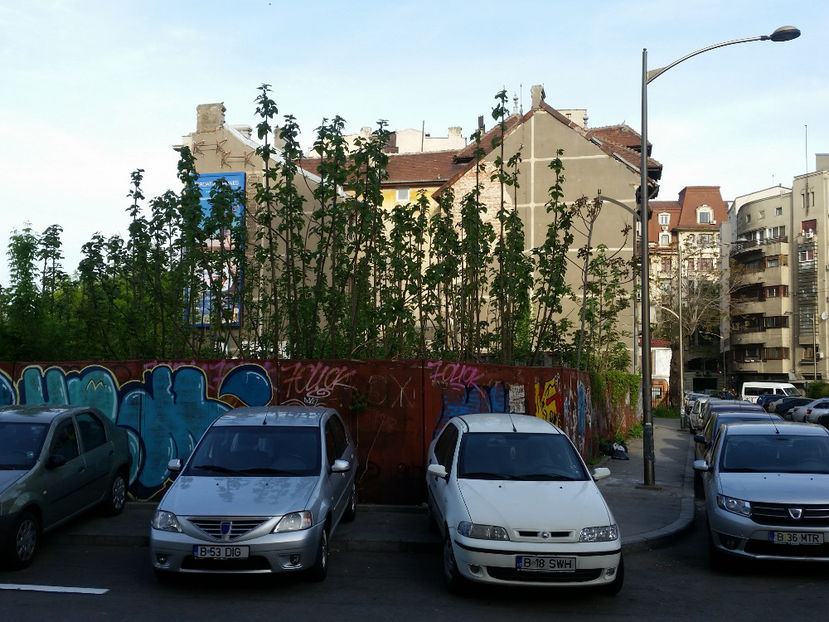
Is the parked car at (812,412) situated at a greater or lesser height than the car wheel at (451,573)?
lesser

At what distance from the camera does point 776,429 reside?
33.7ft

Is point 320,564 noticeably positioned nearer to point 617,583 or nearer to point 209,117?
point 617,583

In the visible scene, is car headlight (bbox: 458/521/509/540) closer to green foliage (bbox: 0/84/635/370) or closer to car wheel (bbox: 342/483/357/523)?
car wheel (bbox: 342/483/357/523)

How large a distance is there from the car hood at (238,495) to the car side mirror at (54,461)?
1754mm

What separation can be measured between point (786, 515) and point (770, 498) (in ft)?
0.72

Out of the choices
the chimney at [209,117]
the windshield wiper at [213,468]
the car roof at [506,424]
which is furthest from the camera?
the chimney at [209,117]

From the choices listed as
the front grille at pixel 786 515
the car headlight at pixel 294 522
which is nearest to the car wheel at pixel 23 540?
the car headlight at pixel 294 522

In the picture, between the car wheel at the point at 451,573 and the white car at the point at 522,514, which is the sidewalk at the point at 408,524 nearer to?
the white car at the point at 522,514

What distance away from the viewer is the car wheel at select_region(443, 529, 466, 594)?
7480 millimetres

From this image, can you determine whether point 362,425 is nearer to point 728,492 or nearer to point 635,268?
point 728,492

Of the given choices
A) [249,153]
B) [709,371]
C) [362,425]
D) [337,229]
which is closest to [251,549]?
[362,425]

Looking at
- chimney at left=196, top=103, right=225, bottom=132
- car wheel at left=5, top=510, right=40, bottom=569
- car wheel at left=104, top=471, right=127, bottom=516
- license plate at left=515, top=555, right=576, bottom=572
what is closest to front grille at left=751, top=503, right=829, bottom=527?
license plate at left=515, top=555, right=576, bottom=572

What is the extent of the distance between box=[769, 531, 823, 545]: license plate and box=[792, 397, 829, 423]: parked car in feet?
93.5

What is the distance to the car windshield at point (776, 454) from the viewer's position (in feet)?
30.9
